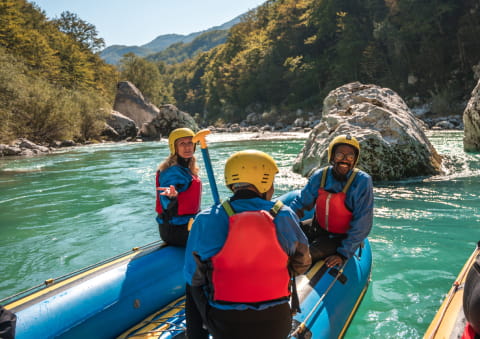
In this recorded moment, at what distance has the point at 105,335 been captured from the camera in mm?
2523

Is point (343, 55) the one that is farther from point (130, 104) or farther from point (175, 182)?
point (175, 182)

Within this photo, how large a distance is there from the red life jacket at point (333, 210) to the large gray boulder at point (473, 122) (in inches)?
395

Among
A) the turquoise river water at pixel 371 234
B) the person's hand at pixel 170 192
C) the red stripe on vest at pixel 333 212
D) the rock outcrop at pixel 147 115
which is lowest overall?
the turquoise river water at pixel 371 234

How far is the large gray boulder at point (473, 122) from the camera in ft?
35.8

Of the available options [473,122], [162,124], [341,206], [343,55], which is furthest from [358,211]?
[343,55]

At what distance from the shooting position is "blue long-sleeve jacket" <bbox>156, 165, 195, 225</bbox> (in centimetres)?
311

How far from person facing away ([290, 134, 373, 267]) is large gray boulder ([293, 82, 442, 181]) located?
490cm

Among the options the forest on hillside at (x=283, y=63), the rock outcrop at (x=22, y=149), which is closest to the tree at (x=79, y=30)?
the forest on hillside at (x=283, y=63)

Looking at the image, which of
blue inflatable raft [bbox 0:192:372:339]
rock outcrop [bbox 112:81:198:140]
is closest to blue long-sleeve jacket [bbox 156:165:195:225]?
blue inflatable raft [bbox 0:192:372:339]

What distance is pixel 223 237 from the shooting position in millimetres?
1593

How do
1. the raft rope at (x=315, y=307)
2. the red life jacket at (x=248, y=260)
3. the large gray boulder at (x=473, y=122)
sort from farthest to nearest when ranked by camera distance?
the large gray boulder at (x=473, y=122), the raft rope at (x=315, y=307), the red life jacket at (x=248, y=260)

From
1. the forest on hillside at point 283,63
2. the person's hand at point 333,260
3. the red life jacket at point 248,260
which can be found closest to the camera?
A: the red life jacket at point 248,260

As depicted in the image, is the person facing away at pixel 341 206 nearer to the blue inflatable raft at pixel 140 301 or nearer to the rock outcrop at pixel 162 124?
the blue inflatable raft at pixel 140 301

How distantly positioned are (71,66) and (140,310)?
37951 millimetres
